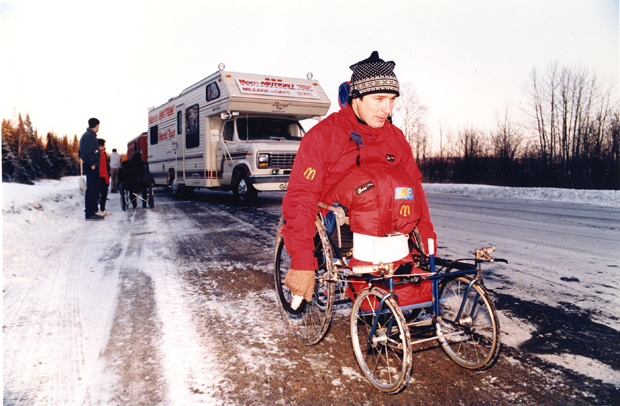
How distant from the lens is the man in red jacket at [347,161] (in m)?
2.55

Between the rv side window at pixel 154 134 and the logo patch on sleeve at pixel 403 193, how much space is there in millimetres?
16282

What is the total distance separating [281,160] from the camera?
1141 cm

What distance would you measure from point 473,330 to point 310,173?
4.37ft

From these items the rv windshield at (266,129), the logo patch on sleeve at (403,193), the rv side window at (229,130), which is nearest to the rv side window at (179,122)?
the rv side window at (229,130)

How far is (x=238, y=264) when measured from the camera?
5258 mm

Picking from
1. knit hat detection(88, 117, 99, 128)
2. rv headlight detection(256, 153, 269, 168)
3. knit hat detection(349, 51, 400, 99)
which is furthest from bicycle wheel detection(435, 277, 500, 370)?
knit hat detection(88, 117, 99, 128)

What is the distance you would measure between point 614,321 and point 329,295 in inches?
97.1

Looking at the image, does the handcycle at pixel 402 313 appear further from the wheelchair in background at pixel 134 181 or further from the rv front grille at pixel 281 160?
the wheelchair in background at pixel 134 181

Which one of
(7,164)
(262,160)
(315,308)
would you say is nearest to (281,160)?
(262,160)

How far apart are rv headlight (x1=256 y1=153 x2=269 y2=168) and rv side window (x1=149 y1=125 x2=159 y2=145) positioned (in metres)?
7.87

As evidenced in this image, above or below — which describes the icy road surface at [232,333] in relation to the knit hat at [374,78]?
below

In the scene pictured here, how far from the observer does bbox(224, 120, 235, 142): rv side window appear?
11.9 meters

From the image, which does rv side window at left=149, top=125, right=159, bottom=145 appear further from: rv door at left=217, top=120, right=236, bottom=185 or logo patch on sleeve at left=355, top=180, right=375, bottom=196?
logo patch on sleeve at left=355, top=180, right=375, bottom=196

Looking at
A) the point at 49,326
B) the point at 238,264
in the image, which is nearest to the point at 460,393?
the point at 49,326
